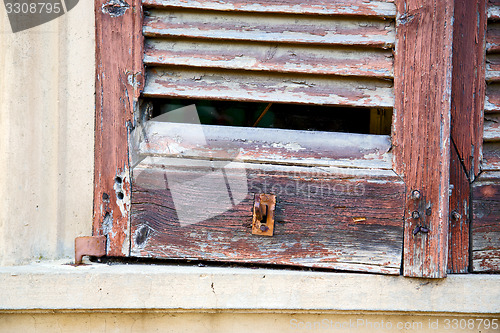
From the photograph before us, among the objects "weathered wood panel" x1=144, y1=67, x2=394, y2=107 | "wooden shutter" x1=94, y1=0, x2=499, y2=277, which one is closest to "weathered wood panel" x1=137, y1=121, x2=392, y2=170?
"wooden shutter" x1=94, y1=0, x2=499, y2=277

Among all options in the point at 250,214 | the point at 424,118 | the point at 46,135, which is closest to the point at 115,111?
the point at 46,135

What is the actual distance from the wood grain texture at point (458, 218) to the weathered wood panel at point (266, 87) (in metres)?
0.32

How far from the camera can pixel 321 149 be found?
1169mm

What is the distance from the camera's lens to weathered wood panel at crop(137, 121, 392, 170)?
3.81 ft

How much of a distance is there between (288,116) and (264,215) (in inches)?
23.9

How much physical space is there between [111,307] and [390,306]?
2.67 ft

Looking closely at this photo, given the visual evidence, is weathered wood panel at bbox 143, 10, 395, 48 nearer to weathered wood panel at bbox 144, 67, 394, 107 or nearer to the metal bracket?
weathered wood panel at bbox 144, 67, 394, 107

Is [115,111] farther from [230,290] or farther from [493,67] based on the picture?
[493,67]

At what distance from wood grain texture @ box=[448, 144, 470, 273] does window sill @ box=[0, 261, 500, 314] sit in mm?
69

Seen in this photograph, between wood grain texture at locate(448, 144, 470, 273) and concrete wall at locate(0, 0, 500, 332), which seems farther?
wood grain texture at locate(448, 144, 470, 273)

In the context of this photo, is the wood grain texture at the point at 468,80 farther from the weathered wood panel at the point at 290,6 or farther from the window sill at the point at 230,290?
the window sill at the point at 230,290

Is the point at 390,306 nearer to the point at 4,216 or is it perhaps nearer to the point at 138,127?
the point at 138,127

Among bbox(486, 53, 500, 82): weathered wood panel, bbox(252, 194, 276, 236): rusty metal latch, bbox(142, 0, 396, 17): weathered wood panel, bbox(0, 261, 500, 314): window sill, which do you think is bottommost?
bbox(0, 261, 500, 314): window sill

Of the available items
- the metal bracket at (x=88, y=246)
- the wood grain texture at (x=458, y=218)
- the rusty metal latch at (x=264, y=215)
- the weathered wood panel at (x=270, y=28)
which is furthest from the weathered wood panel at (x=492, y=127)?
the metal bracket at (x=88, y=246)
